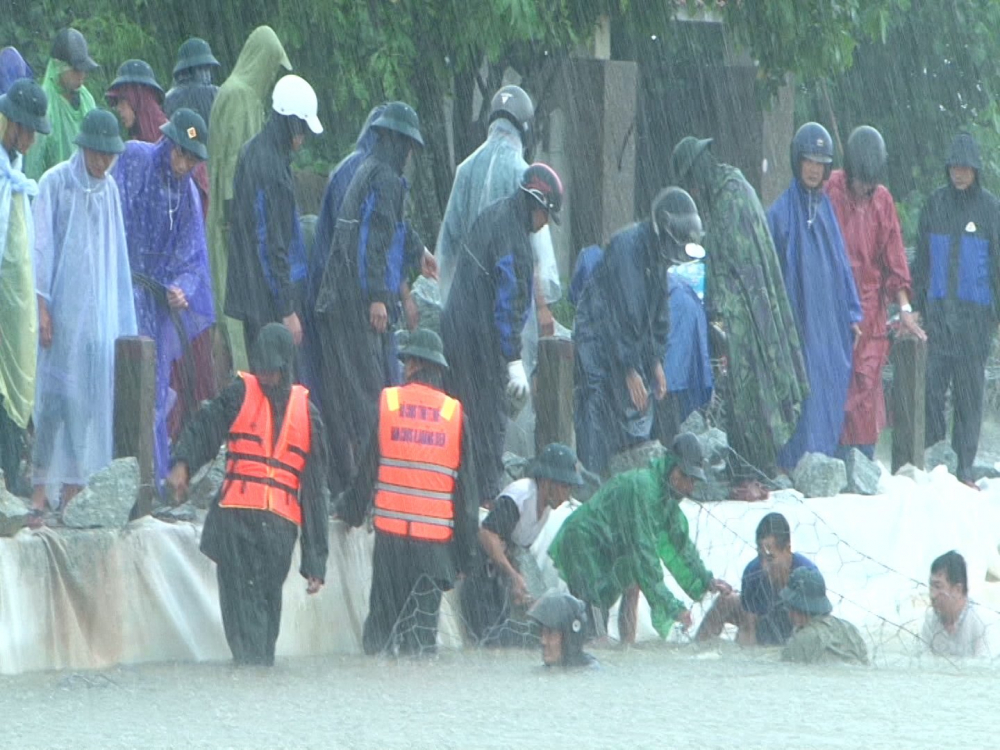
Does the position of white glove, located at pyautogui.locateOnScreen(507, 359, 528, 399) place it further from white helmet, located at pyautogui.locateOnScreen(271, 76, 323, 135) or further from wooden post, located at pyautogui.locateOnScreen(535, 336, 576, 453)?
white helmet, located at pyautogui.locateOnScreen(271, 76, 323, 135)

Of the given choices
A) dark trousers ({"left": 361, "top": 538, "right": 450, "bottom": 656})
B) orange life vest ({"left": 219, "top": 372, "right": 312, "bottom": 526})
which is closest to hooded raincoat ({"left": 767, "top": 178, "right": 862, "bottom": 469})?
dark trousers ({"left": 361, "top": 538, "right": 450, "bottom": 656})

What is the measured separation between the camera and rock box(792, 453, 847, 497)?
37.9ft

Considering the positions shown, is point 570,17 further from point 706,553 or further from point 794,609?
point 794,609

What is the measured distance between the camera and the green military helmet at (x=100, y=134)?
30.6 ft

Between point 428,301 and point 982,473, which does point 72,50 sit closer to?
point 428,301

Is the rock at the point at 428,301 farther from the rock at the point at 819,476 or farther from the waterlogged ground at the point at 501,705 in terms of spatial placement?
the rock at the point at 819,476

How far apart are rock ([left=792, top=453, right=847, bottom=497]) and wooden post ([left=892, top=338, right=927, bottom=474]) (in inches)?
46.7

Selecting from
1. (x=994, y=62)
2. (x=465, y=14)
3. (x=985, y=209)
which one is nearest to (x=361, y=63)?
(x=465, y=14)

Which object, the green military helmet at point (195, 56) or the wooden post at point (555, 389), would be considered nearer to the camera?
the wooden post at point (555, 389)

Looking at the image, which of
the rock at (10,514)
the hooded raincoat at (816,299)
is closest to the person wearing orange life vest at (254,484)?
the rock at (10,514)

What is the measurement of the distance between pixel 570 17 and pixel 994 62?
6092mm

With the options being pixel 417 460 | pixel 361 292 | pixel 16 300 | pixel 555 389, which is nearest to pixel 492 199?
pixel 555 389

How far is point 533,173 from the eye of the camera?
1004 cm

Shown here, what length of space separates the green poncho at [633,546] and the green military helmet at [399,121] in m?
1.85
